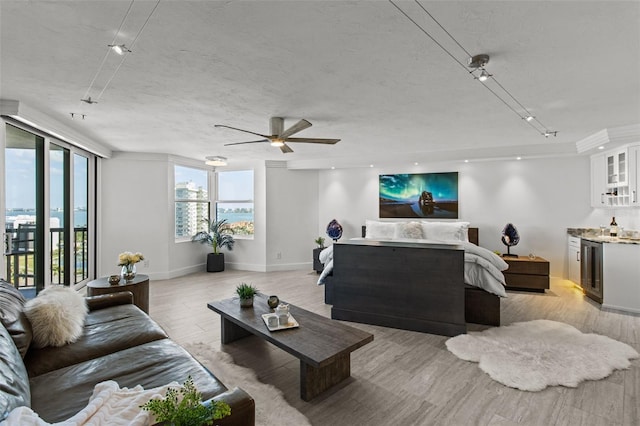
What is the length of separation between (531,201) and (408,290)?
12.4ft

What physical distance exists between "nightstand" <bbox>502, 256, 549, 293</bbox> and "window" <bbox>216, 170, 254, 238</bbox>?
201 inches

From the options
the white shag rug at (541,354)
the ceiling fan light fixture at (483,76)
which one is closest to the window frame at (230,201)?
the white shag rug at (541,354)

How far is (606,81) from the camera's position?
8.43 feet

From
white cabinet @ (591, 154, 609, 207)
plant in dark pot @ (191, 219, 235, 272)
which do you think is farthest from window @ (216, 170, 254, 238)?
white cabinet @ (591, 154, 609, 207)

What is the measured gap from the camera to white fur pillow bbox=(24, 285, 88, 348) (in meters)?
2.02

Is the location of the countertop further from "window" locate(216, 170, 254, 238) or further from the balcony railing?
the balcony railing

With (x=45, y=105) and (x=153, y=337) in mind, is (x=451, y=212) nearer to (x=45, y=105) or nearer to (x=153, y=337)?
(x=153, y=337)

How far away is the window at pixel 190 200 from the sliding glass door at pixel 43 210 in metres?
1.61

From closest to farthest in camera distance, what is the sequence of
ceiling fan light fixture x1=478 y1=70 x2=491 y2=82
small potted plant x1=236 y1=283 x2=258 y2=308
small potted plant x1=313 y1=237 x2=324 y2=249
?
ceiling fan light fixture x1=478 y1=70 x2=491 y2=82, small potted plant x1=236 y1=283 x2=258 y2=308, small potted plant x1=313 y1=237 x2=324 y2=249

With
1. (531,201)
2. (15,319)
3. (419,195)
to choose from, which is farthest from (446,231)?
(15,319)

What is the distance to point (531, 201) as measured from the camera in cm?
559

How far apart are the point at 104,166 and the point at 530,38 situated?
21.0ft

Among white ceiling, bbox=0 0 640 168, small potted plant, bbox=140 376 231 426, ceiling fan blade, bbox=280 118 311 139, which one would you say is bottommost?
small potted plant, bbox=140 376 231 426

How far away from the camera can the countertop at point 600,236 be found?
4109 mm
